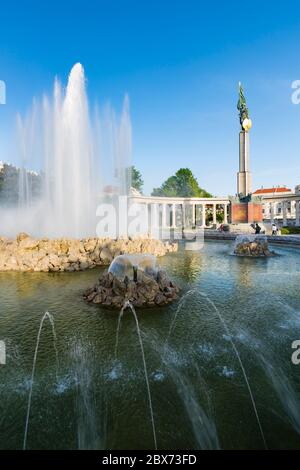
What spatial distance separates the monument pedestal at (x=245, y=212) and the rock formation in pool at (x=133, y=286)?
4302cm

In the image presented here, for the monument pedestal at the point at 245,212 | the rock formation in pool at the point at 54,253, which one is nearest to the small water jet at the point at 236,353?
the rock formation in pool at the point at 54,253

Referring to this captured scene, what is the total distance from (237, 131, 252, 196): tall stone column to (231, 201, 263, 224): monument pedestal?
3.70 metres

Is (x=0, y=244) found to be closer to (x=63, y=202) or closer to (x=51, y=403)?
(x=63, y=202)

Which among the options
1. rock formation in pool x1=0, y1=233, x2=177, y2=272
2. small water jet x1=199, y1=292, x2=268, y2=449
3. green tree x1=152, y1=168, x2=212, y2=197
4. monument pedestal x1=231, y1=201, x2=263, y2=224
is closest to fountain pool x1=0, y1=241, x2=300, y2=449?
small water jet x1=199, y1=292, x2=268, y2=449

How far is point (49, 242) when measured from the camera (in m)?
20.7

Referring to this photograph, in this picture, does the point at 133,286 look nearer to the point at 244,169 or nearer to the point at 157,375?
the point at 157,375

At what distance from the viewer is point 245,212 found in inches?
2072

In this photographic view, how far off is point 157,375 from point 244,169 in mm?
55538

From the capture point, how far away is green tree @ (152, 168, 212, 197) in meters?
90.8

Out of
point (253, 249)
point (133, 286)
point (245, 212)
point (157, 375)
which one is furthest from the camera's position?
point (245, 212)

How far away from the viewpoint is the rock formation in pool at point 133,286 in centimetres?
1176
